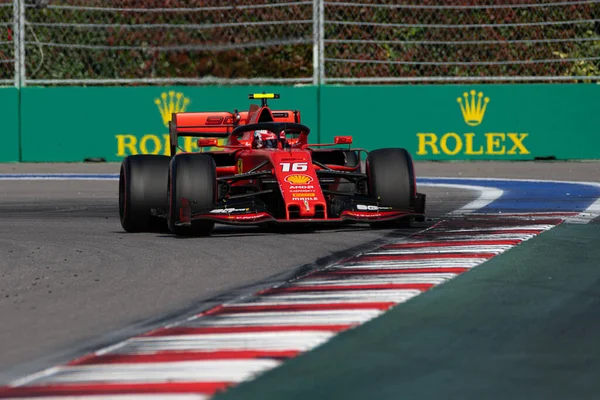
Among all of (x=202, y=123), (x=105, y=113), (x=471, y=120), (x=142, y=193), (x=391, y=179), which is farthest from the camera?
(x=105, y=113)

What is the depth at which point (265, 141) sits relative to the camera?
11875 mm

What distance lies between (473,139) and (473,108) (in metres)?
0.49

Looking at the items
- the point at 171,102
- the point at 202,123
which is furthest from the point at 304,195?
the point at 171,102

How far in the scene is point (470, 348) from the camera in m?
5.68

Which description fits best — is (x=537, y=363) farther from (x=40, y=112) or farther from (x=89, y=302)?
(x=40, y=112)

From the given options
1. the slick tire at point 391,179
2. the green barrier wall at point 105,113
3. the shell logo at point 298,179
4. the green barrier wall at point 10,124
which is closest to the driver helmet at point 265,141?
the slick tire at point 391,179

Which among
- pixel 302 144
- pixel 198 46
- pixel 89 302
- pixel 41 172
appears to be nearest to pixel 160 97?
pixel 198 46

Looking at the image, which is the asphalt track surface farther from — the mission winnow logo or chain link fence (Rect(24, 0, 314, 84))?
chain link fence (Rect(24, 0, 314, 84))

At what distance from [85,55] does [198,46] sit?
1865 millimetres

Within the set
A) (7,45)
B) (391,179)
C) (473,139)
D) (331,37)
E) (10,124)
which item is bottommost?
(391,179)

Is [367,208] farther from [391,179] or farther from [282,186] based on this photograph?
[282,186]

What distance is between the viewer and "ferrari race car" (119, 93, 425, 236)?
1062 cm

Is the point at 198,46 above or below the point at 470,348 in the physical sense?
above

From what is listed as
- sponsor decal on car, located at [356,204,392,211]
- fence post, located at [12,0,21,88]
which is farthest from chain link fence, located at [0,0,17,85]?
sponsor decal on car, located at [356,204,392,211]
